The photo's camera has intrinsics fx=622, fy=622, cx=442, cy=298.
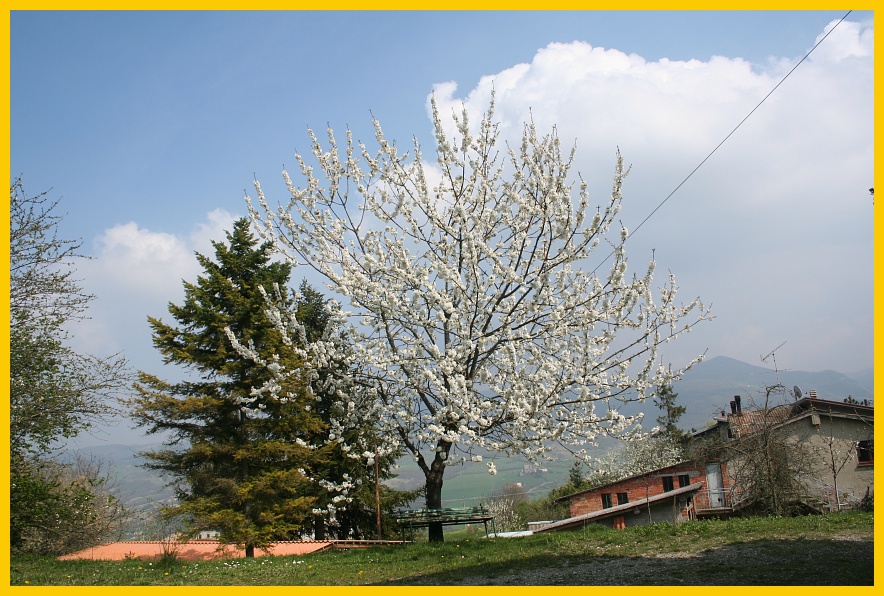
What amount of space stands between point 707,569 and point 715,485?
82.7 feet

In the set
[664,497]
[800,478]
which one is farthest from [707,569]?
[664,497]

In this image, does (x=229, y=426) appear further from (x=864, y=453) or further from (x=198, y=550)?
(x=864, y=453)

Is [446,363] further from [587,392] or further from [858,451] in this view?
[858,451]

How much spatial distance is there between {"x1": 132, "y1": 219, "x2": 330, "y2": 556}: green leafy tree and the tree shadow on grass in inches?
404

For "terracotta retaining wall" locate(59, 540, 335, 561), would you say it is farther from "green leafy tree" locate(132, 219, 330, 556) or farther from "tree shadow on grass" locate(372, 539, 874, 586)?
"tree shadow on grass" locate(372, 539, 874, 586)

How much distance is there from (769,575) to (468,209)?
8985 mm

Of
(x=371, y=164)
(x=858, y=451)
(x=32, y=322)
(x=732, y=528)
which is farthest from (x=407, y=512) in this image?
(x=858, y=451)

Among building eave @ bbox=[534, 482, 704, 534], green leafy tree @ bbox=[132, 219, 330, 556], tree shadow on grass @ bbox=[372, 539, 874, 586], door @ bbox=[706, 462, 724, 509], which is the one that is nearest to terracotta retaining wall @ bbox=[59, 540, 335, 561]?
green leafy tree @ bbox=[132, 219, 330, 556]

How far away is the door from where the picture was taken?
2938cm

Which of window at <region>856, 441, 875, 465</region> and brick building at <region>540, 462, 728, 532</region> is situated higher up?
window at <region>856, 441, 875, 465</region>

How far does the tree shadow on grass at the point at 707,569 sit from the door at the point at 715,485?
69.7ft

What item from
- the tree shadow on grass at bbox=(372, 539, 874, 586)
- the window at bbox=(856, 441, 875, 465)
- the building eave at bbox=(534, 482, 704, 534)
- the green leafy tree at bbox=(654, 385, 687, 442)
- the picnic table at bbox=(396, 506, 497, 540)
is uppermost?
the green leafy tree at bbox=(654, 385, 687, 442)

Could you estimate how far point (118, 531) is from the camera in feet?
79.7

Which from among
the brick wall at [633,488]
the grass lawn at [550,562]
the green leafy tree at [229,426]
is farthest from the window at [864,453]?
the green leafy tree at [229,426]
